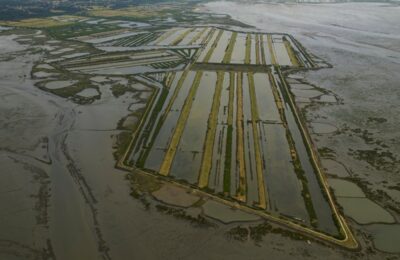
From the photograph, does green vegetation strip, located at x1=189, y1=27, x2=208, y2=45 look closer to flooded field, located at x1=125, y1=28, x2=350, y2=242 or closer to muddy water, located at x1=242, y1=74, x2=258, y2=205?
flooded field, located at x1=125, y1=28, x2=350, y2=242

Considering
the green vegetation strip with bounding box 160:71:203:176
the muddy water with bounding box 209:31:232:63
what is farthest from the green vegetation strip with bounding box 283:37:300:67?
the green vegetation strip with bounding box 160:71:203:176

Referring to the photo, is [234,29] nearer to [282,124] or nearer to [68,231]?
[282,124]

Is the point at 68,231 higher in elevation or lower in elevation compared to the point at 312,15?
lower

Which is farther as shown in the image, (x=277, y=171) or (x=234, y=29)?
(x=234, y=29)

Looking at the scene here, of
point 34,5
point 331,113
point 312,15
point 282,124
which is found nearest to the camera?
point 282,124

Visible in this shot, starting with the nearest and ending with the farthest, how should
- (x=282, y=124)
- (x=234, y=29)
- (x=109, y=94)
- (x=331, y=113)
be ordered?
1. (x=282, y=124)
2. (x=331, y=113)
3. (x=109, y=94)
4. (x=234, y=29)

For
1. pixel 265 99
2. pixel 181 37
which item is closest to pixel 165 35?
pixel 181 37

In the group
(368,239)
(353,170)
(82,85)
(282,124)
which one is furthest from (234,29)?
(368,239)
